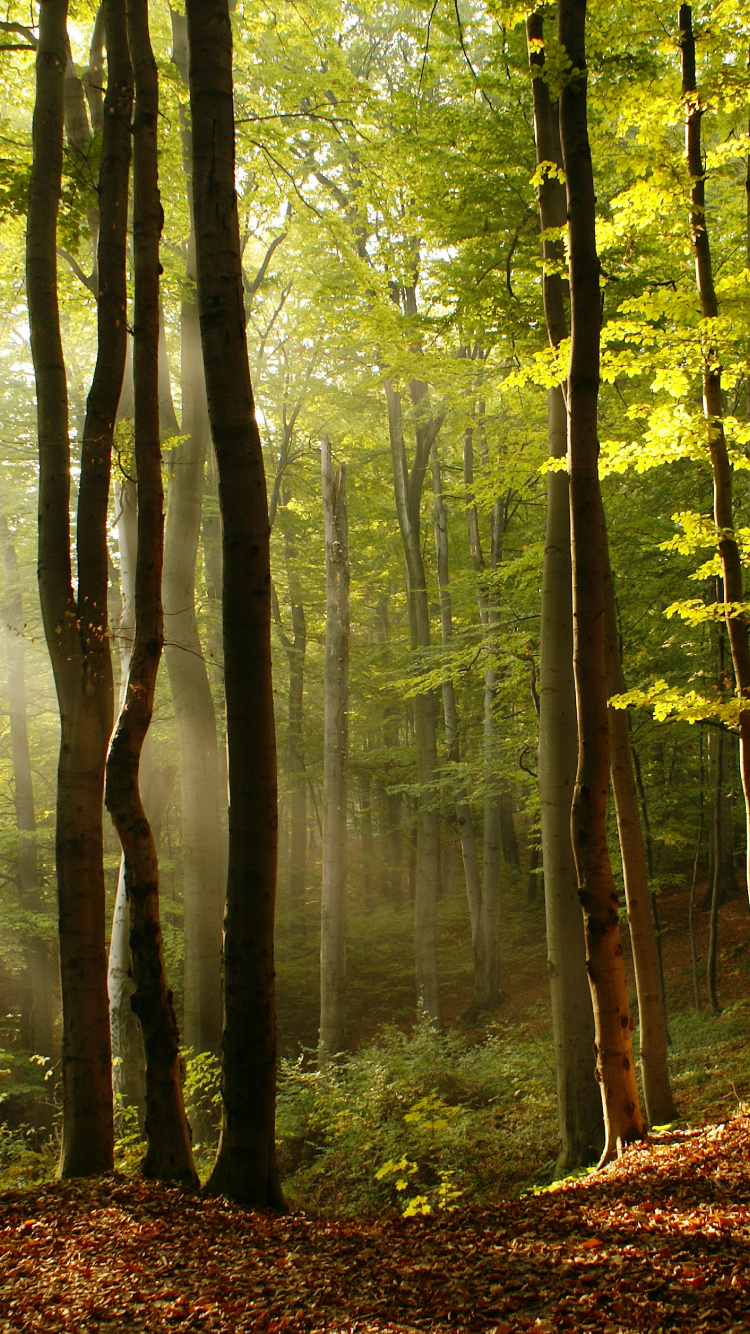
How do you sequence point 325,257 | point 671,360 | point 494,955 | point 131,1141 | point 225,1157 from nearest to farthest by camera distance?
point 225,1157 < point 671,360 < point 131,1141 < point 325,257 < point 494,955

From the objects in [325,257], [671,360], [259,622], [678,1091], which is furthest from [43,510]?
[325,257]

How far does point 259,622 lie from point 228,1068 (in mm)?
2447

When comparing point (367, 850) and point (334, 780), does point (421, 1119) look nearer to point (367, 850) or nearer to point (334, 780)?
point (334, 780)

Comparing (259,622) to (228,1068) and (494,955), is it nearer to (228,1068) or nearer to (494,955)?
(228,1068)

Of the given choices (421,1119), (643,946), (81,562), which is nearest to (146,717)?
(81,562)

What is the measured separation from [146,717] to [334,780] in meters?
6.84

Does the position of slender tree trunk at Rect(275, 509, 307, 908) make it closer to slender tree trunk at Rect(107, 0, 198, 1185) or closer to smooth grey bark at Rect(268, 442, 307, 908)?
smooth grey bark at Rect(268, 442, 307, 908)

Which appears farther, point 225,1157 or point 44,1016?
point 44,1016

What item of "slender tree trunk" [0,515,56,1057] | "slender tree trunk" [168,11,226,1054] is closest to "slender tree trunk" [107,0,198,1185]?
"slender tree trunk" [168,11,226,1054]

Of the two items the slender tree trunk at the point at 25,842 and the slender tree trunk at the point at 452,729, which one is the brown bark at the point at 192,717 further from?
the slender tree trunk at the point at 25,842

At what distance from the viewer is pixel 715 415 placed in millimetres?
5688

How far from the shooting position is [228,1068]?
421 centimetres

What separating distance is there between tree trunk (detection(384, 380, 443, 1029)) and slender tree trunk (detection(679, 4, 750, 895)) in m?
7.08

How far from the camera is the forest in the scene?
11.5 ft
